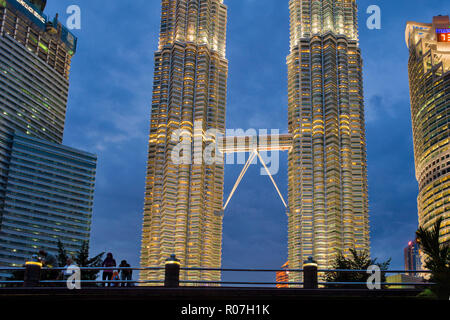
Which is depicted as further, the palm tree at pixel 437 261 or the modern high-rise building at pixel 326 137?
the modern high-rise building at pixel 326 137

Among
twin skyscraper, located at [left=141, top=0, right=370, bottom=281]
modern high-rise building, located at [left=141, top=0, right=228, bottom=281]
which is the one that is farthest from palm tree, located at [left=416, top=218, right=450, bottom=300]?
modern high-rise building, located at [left=141, top=0, right=228, bottom=281]

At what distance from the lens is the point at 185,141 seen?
577 ft

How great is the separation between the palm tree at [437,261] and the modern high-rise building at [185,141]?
140127 millimetres

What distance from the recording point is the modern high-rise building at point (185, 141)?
Result: 544 ft

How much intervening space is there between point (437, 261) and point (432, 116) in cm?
16372

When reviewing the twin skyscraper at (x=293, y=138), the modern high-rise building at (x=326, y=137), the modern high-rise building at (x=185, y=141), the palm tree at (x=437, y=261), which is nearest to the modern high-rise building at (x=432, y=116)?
the modern high-rise building at (x=326, y=137)

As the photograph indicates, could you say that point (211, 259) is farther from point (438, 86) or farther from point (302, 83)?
point (438, 86)

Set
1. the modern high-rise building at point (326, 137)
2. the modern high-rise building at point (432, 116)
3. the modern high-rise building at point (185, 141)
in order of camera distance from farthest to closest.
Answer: the modern high-rise building at point (185, 141), the modern high-rise building at point (326, 137), the modern high-rise building at point (432, 116)

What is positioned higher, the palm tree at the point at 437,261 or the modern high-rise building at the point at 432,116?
the modern high-rise building at the point at 432,116

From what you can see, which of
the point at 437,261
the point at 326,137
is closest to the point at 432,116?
the point at 326,137

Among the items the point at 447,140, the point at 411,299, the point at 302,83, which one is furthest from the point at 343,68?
the point at 411,299

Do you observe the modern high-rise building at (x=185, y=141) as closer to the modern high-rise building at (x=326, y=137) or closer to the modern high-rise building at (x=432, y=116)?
the modern high-rise building at (x=326, y=137)

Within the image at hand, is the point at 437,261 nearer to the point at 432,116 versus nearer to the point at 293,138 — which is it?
the point at 293,138
